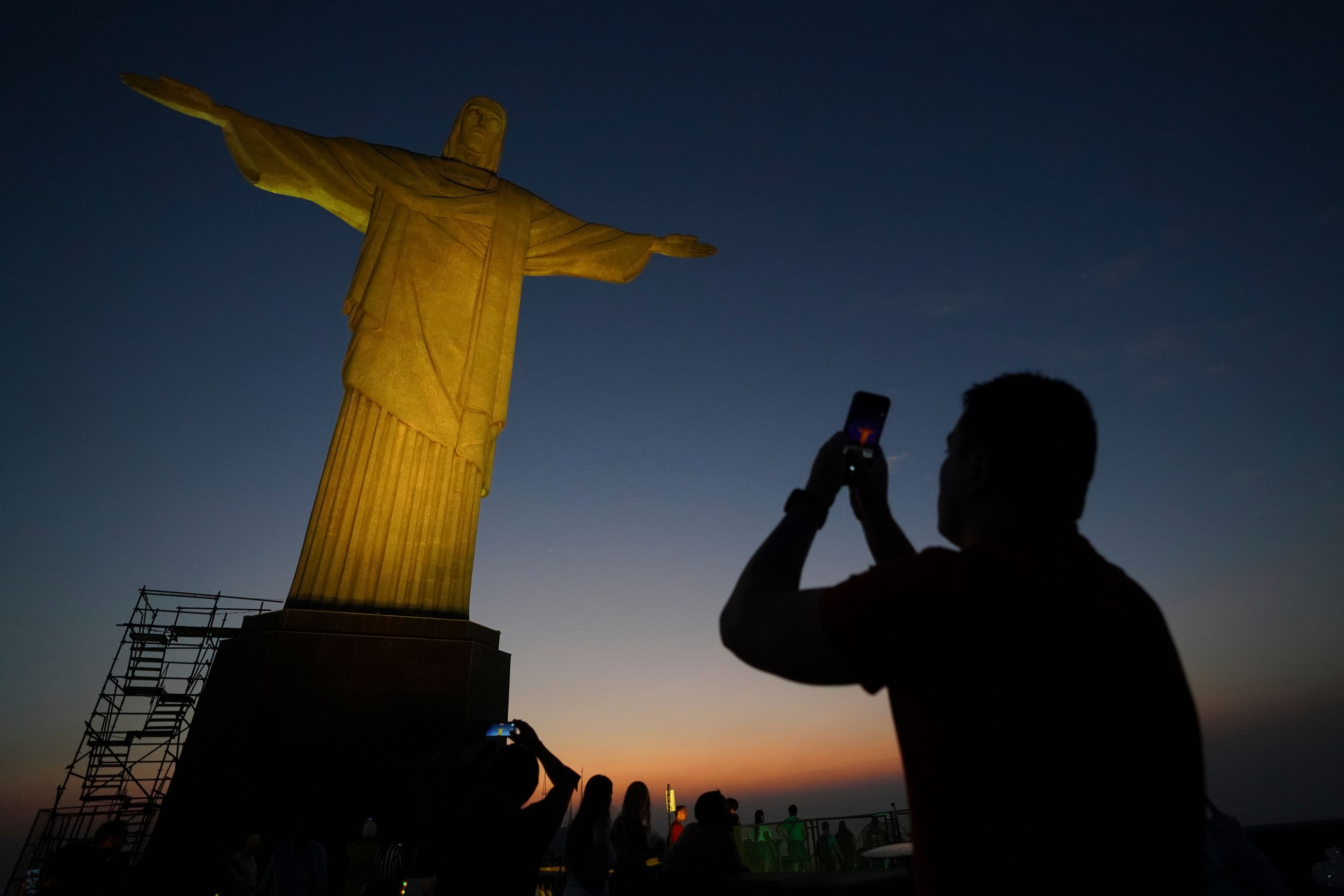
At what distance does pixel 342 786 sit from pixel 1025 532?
644cm

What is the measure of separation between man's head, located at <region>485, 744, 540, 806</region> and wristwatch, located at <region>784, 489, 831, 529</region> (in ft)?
8.00

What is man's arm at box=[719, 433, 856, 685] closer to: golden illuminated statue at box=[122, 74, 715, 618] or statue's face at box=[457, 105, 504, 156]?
golden illuminated statue at box=[122, 74, 715, 618]

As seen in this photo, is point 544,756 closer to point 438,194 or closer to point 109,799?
point 438,194

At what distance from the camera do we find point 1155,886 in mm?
807

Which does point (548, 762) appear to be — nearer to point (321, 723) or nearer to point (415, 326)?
point (321, 723)

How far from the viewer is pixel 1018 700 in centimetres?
86

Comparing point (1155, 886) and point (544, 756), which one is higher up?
point (544, 756)

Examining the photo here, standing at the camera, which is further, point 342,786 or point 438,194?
point 438,194

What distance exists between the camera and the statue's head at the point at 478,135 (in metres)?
9.16

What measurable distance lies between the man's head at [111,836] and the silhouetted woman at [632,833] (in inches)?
124

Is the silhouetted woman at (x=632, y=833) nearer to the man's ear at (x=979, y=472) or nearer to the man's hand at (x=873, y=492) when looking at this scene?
the man's hand at (x=873, y=492)

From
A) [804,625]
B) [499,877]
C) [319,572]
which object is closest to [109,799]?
[319,572]

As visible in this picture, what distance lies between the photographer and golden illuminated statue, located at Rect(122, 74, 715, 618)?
6855 mm

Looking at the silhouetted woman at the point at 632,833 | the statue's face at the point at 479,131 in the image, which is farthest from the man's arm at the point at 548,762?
the statue's face at the point at 479,131
